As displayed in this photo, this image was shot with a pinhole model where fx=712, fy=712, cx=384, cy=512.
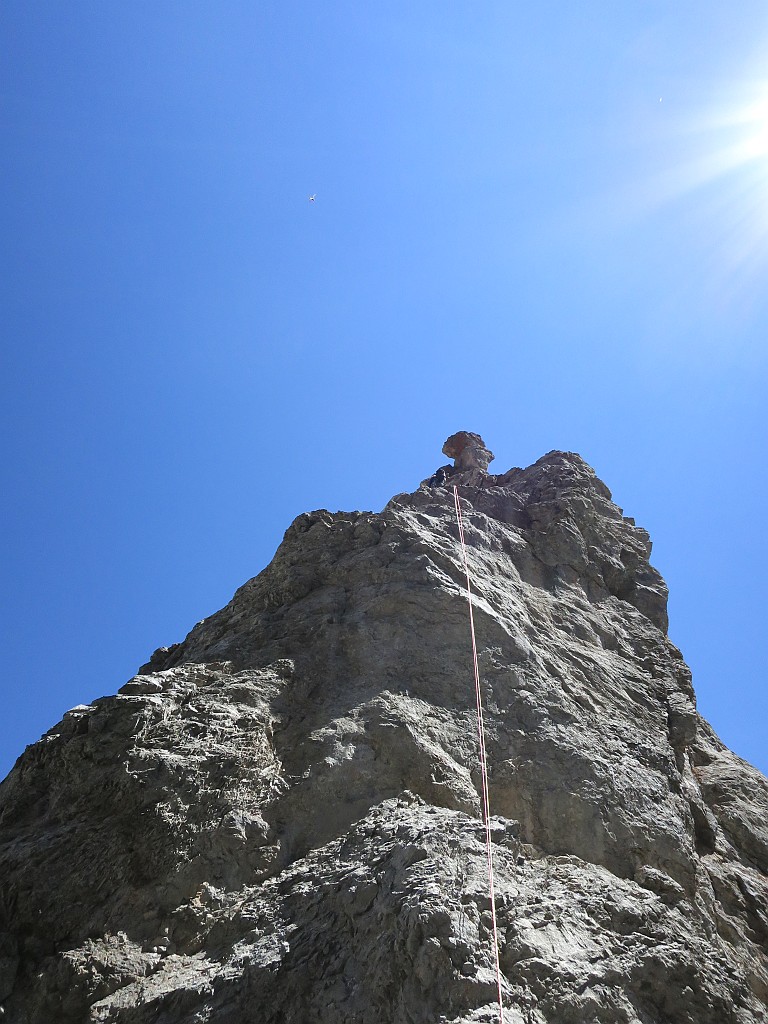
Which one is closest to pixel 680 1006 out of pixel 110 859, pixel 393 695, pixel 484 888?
pixel 484 888

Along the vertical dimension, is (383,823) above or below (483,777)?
below

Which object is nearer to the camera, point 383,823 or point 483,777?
point 383,823

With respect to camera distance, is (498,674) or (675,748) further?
(675,748)

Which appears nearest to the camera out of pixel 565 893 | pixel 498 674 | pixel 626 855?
pixel 565 893

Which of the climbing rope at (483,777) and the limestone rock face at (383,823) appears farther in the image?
the limestone rock face at (383,823)

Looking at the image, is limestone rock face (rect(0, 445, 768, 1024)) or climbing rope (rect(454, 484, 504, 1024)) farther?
limestone rock face (rect(0, 445, 768, 1024))

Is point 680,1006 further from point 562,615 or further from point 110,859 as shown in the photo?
point 562,615

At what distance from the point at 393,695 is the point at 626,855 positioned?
10.2 ft

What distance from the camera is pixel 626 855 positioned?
7781 mm

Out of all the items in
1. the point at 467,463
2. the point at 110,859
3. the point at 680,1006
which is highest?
the point at 467,463

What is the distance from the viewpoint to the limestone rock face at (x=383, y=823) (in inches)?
221

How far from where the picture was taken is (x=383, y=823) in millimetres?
7062

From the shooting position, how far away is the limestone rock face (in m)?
5.61

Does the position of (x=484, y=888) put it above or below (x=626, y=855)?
below
